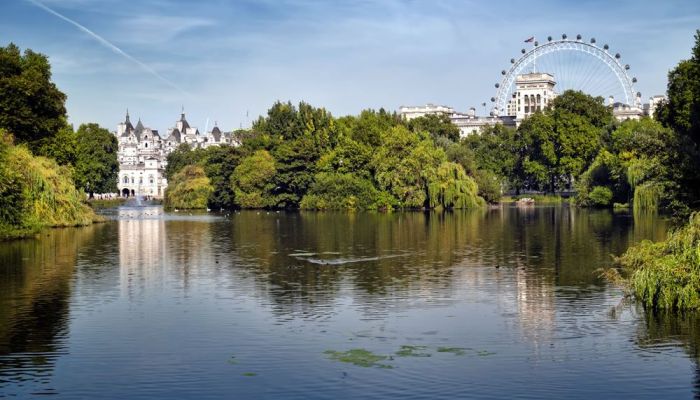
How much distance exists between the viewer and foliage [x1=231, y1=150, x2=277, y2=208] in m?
104

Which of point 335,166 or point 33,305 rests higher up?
point 335,166

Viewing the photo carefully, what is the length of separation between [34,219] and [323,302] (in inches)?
1104

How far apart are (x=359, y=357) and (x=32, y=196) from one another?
37154 mm

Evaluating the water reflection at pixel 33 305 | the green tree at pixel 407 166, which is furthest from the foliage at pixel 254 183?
the water reflection at pixel 33 305

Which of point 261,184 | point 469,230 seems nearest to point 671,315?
point 469,230

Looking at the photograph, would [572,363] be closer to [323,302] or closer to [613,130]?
[323,302]

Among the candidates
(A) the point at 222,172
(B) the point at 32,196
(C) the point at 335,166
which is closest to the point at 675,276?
(B) the point at 32,196

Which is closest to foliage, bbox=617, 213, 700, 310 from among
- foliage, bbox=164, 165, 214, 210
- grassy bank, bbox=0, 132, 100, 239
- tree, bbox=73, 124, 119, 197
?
grassy bank, bbox=0, 132, 100, 239

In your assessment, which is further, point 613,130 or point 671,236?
point 613,130

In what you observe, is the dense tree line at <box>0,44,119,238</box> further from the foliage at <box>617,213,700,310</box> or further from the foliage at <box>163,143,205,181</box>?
the foliage at <box>163,143,205,181</box>

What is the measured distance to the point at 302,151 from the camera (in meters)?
102

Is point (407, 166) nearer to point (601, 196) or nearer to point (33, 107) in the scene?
point (601, 196)

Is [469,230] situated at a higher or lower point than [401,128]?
lower

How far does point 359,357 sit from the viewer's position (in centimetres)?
1959
